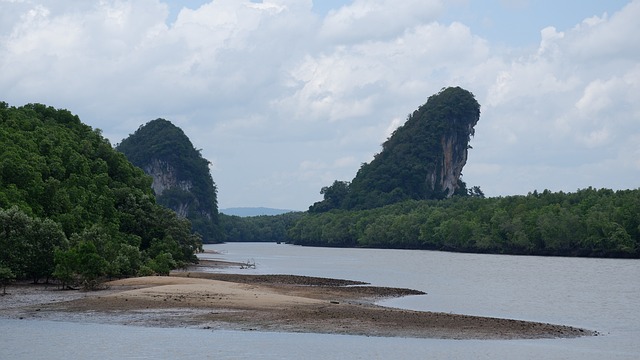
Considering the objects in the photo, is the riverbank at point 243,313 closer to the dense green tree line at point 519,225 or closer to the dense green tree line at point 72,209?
the dense green tree line at point 72,209

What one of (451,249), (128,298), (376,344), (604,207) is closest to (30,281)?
(128,298)

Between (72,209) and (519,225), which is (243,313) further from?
(519,225)

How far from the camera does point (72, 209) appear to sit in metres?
60.8

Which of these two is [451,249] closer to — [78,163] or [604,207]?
[604,207]

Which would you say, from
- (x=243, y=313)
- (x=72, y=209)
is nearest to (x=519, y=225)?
(x=72, y=209)

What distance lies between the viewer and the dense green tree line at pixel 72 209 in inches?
1927

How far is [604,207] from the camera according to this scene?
126 metres

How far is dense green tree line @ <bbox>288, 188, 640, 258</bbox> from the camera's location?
11762 centimetres

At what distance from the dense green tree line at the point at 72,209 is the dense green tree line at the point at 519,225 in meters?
56.1

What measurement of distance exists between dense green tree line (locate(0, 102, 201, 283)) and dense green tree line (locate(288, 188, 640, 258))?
5611 cm

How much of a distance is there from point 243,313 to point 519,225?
9839cm

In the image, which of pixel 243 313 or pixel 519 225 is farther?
pixel 519 225

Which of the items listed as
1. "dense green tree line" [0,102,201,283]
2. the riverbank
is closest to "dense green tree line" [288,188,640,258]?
"dense green tree line" [0,102,201,283]

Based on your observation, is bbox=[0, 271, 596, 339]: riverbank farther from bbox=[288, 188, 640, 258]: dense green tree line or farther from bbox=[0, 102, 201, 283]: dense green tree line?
bbox=[288, 188, 640, 258]: dense green tree line
